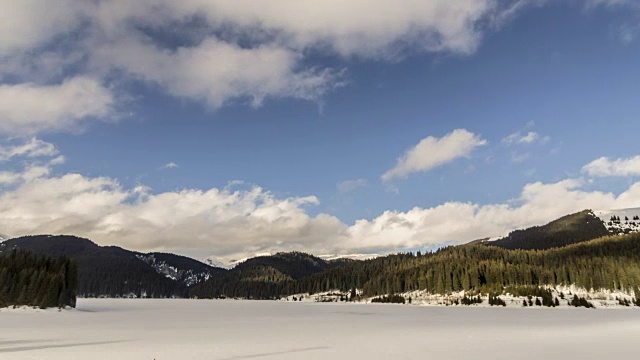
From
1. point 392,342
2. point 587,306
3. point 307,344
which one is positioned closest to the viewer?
point 307,344

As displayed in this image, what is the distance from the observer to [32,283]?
323ft

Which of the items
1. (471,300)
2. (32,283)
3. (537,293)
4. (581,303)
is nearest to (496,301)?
(471,300)

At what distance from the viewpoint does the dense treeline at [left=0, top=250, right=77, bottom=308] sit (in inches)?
3839

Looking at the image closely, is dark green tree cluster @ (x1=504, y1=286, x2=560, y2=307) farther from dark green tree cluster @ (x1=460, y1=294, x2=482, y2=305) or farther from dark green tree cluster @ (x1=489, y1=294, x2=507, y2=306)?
dark green tree cluster @ (x1=460, y1=294, x2=482, y2=305)

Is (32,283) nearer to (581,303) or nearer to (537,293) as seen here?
(581,303)

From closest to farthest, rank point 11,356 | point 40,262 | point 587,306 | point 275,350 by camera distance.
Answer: point 11,356
point 275,350
point 40,262
point 587,306

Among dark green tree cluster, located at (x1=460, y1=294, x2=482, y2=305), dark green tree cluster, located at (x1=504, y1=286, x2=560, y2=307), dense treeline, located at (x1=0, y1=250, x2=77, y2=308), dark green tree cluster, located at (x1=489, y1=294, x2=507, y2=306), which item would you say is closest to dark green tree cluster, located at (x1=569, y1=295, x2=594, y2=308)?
dark green tree cluster, located at (x1=504, y1=286, x2=560, y2=307)

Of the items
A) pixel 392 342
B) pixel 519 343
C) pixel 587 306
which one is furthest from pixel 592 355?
pixel 587 306

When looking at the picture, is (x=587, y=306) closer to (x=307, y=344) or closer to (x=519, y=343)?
(x=519, y=343)

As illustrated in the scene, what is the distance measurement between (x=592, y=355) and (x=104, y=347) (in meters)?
30.1

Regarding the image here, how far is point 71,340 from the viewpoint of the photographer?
34062mm

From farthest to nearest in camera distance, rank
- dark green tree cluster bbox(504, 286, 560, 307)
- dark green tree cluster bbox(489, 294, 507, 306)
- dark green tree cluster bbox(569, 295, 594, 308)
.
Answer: dark green tree cluster bbox(489, 294, 507, 306), dark green tree cluster bbox(504, 286, 560, 307), dark green tree cluster bbox(569, 295, 594, 308)

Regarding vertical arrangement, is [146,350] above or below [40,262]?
below

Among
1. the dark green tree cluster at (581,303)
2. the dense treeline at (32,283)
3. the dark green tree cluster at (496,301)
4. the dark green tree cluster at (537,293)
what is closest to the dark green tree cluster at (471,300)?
the dark green tree cluster at (496,301)
